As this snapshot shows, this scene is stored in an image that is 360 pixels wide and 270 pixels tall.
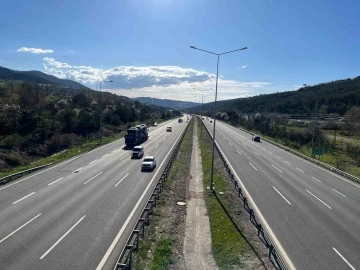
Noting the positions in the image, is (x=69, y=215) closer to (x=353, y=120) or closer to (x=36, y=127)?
(x=36, y=127)

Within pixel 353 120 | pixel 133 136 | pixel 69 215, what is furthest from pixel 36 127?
pixel 353 120

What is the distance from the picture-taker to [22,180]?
27344mm

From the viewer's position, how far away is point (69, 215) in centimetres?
1856

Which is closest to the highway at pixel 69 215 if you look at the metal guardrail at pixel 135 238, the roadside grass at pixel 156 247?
the metal guardrail at pixel 135 238

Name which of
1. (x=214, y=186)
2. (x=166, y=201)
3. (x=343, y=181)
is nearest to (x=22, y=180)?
(x=166, y=201)

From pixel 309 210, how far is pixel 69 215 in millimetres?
14854

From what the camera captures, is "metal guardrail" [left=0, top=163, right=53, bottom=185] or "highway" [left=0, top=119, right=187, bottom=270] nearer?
"highway" [left=0, top=119, right=187, bottom=270]

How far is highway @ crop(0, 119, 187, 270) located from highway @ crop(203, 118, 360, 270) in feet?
27.0

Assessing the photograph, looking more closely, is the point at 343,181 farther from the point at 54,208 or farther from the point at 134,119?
the point at 134,119

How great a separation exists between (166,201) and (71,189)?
7506 mm

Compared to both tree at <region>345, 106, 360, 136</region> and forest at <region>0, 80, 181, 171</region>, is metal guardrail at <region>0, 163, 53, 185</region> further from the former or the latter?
tree at <region>345, 106, 360, 136</region>

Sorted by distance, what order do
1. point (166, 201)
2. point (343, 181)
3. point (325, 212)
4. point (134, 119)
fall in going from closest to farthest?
point (325, 212)
point (166, 201)
point (343, 181)
point (134, 119)

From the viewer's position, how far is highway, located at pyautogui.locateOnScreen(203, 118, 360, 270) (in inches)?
574

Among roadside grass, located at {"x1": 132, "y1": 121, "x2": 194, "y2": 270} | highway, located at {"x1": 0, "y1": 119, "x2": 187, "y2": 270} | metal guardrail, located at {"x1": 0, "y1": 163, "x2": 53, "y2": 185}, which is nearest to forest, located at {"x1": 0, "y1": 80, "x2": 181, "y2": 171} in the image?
metal guardrail, located at {"x1": 0, "y1": 163, "x2": 53, "y2": 185}
